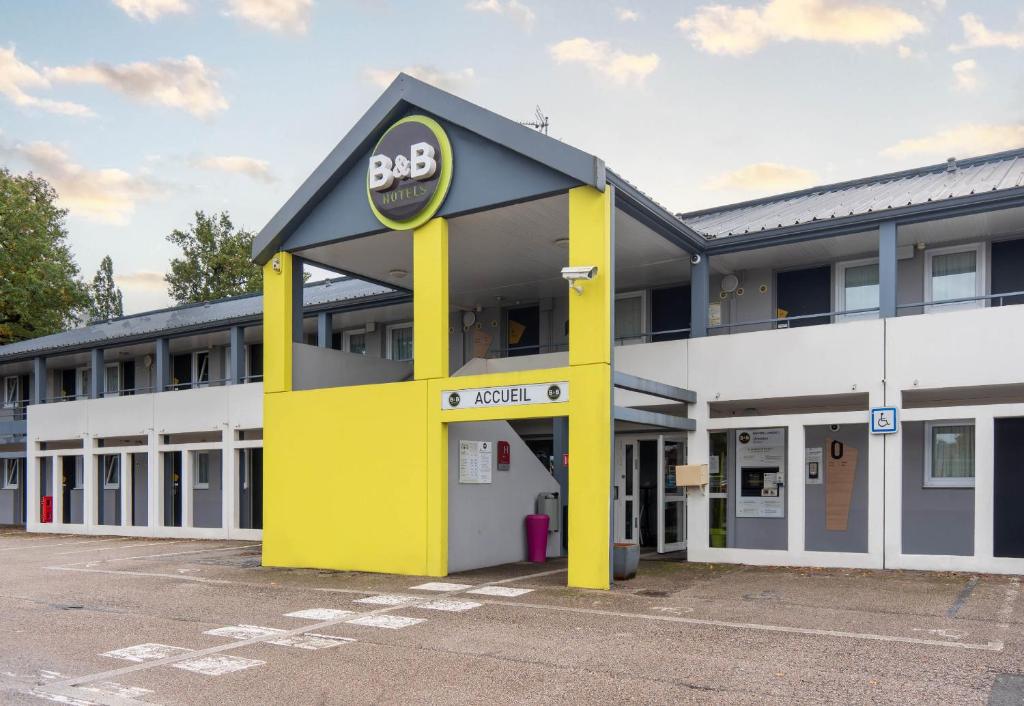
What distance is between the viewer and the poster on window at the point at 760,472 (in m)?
15.1

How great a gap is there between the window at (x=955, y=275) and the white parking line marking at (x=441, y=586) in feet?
28.9

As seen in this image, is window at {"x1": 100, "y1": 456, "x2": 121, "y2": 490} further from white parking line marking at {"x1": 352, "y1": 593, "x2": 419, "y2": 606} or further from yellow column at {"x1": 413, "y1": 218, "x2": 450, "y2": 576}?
white parking line marking at {"x1": 352, "y1": 593, "x2": 419, "y2": 606}

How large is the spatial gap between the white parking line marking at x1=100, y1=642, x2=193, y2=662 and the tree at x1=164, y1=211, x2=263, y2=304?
35997mm

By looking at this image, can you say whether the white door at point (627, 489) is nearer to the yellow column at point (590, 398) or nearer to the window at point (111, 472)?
the yellow column at point (590, 398)

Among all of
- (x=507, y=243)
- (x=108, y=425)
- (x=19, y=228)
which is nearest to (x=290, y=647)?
(x=507, y=243)

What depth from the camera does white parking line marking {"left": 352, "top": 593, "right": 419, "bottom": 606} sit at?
419 inches

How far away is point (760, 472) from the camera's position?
15.2 meters

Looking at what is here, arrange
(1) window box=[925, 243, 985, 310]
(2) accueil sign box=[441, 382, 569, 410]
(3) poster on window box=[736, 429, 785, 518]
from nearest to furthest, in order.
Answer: (2) accueil sign box=[441, 382, 569, 410] → (1) window box=[925, 243, 985, 310] → (3) poster on window box=[736, 429, 785, 518]

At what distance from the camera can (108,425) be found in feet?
77.6

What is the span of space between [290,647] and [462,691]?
7.60ft

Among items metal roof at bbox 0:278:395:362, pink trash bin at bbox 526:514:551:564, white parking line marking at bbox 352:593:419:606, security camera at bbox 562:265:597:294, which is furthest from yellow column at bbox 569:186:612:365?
metal roof at bbox 0:278:395:362

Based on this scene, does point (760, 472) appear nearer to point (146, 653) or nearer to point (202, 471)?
point (146, 653)

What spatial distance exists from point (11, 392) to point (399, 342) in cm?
1689

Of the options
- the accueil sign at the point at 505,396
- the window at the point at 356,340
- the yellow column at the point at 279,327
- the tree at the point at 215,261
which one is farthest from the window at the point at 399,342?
the tree at the point at 215,261
